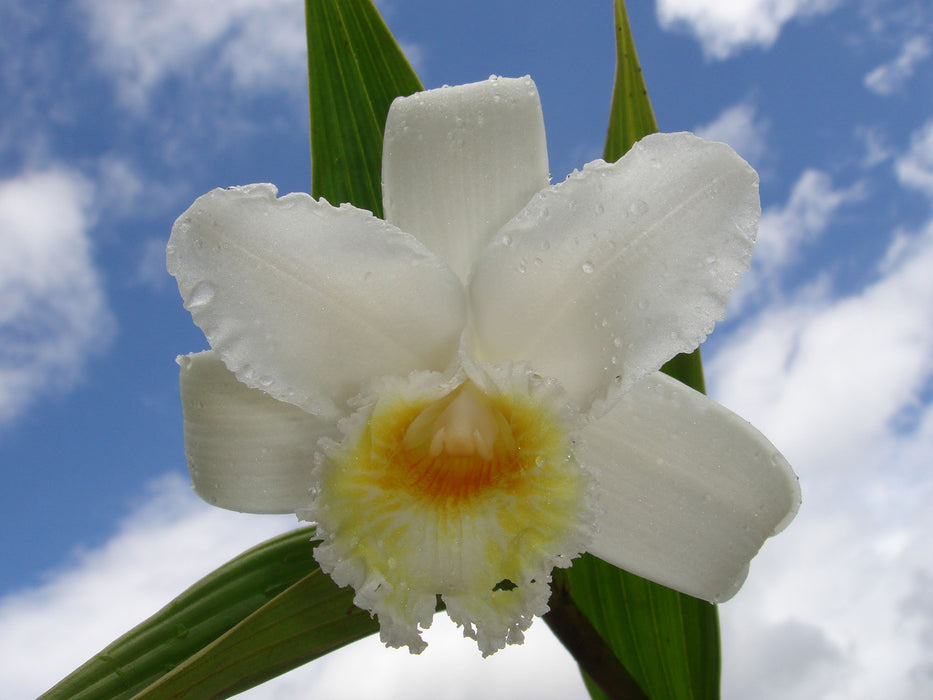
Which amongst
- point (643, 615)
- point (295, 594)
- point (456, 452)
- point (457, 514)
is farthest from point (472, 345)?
point (643, 615)

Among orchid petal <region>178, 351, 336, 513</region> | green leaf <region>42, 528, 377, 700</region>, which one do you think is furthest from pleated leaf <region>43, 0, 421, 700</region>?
orchid petal <region>178, 351, 336, 513</region>

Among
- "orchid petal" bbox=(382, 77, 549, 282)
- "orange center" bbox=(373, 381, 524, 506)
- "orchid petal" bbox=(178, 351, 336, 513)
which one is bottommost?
"orange center" bbox=(373, 381, 524, 506)

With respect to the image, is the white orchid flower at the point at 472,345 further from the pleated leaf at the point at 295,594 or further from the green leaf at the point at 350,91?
the green leaf at the point at 350,91

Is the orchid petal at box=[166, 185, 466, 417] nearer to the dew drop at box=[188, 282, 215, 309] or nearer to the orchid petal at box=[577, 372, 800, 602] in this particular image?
the dew drop at box=[188, 282, 215, 309]

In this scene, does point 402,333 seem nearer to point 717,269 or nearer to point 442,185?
point 442,185

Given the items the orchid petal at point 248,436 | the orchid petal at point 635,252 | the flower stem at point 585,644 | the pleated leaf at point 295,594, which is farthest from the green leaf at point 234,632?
the orchid petal at point 635,252
